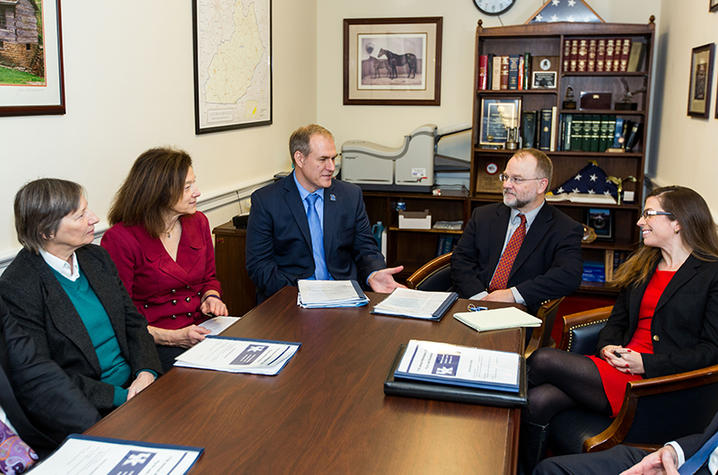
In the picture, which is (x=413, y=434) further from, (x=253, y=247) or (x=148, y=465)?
(x=253, y=247)

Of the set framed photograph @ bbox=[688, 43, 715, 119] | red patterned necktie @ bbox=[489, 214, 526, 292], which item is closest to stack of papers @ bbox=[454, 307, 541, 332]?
red patterned necktie @ bbox=[489, 214, 526, 292]

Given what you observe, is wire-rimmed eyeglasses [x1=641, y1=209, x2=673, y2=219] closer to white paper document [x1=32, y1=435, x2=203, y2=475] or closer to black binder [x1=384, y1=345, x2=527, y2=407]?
black binder [x1=384, y1=345, x2=527, y2=407]

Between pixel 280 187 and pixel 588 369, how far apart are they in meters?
1.61

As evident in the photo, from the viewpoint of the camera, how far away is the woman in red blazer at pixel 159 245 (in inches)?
98.0

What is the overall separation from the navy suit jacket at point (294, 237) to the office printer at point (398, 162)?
183cm

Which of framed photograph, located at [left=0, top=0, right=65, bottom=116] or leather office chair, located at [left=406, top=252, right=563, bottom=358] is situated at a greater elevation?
framed photograph, located at [left=0, top=0, right=65, bottom=116]

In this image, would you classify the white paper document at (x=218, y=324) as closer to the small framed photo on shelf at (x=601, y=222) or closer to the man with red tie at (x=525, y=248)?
the man with red tie at (x=525, y=248)

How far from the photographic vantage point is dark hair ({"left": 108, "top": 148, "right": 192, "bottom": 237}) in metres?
2.54

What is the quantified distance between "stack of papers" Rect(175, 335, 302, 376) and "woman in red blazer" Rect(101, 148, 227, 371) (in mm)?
565

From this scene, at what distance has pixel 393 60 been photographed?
546cm

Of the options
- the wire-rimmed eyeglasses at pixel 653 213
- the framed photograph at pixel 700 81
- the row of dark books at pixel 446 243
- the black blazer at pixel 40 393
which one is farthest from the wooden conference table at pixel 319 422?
the row of dark books at pixel 446 243

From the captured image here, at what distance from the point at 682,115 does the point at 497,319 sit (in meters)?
2.69

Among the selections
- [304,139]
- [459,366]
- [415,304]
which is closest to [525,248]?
[415,304]

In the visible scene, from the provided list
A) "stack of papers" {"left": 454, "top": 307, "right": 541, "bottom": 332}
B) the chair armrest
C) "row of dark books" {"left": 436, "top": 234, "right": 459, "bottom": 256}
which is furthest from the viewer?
"row of dark books" {"left": 436, "top": 234, "right": 459, "bottom": 256}
